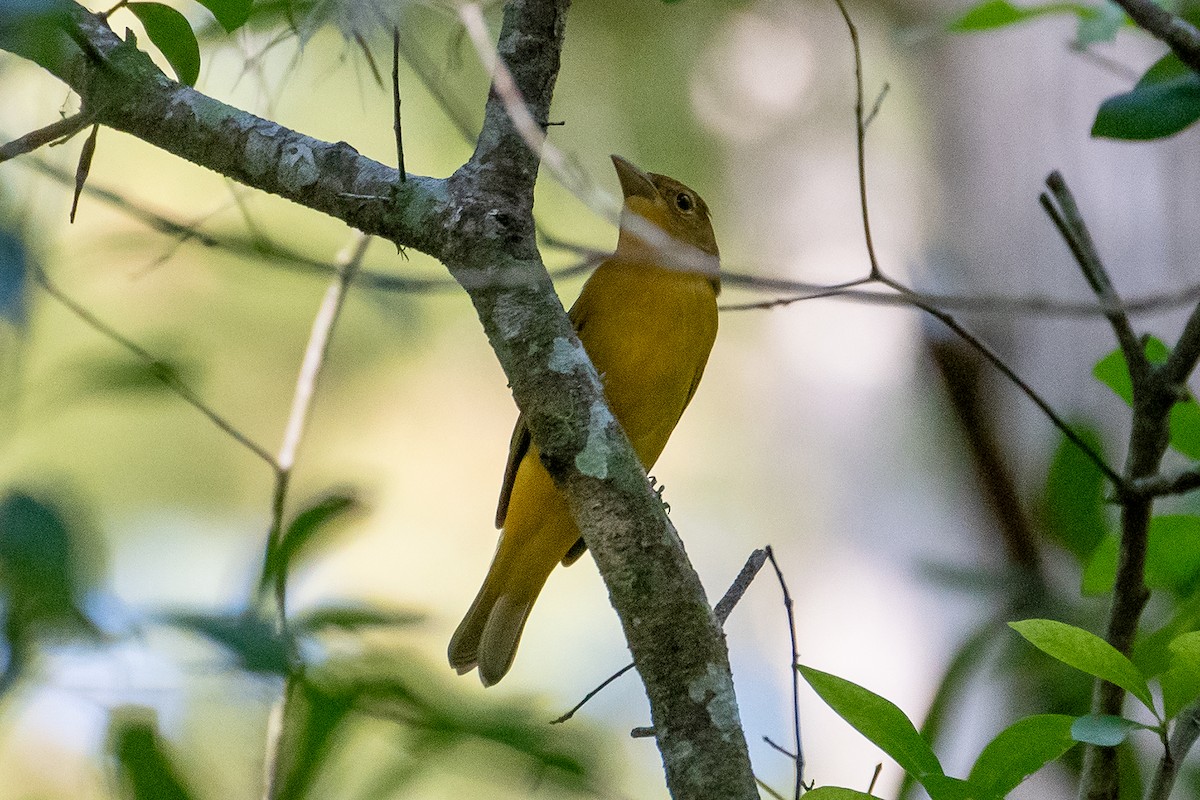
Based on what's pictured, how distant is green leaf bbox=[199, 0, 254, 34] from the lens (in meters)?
2.09

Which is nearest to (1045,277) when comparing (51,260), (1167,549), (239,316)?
(1167,549)

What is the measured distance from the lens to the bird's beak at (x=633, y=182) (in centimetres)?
429

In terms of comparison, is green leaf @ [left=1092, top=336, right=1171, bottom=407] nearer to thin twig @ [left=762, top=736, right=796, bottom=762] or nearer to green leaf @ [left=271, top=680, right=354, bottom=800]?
thin twig @ [left=762, top=736, right=796, bottom=762]

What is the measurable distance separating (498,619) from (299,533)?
104 inches

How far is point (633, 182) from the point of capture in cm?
430

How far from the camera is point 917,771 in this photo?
194 centimetres

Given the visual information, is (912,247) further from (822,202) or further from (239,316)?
(239,316)

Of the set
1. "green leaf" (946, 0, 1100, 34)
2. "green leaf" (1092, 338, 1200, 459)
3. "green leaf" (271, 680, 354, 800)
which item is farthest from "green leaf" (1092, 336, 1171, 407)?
"green leaf" (271, 680, 354, 800)

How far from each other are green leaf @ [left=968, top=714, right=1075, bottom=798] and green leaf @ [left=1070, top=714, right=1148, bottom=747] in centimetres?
4

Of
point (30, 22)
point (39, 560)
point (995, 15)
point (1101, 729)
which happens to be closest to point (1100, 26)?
point (995, 15)

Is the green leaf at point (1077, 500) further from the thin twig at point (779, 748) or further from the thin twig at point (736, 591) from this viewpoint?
the thin twig at point (779, 748)

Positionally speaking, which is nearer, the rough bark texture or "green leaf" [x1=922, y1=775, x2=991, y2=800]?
"green leaf" [x1=922, y1=775, x2=991, y2=800]

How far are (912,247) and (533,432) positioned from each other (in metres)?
4.08

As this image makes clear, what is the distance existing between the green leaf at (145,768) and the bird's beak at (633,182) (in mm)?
3441
